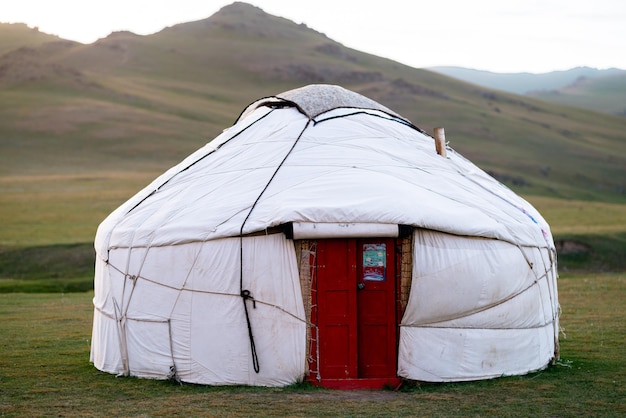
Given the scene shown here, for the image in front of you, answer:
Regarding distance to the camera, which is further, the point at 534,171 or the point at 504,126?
the point at 504,126

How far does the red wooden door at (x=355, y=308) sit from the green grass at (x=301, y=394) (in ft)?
1.36

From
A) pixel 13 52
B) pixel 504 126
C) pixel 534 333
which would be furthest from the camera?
pixel 13 52

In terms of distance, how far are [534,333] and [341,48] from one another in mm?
100552

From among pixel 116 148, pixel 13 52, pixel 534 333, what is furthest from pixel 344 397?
pixel 13 52

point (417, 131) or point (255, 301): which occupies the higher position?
point (417, 131)

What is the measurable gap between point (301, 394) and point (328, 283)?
4.08 ft

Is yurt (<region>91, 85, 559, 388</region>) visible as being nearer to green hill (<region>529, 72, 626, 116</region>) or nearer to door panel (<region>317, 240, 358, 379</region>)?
door panel (<region>317, 240, 358, 379</region>)

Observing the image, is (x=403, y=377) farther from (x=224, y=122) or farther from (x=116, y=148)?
(x=224, y=122)

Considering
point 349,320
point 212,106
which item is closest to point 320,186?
point 349,320

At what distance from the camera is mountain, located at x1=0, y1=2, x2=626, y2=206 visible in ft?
193

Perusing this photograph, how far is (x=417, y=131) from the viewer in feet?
42.1

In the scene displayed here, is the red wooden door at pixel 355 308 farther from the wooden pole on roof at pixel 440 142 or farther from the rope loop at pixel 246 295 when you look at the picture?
the wooden pole on roof at pixel 440 142

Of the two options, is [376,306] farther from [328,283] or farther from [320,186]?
[320,186]

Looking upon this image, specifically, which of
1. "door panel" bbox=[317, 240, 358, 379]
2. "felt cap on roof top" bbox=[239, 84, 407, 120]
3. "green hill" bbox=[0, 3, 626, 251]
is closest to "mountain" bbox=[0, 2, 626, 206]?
"green hill" bbox=[0, 3, 626, 251]
